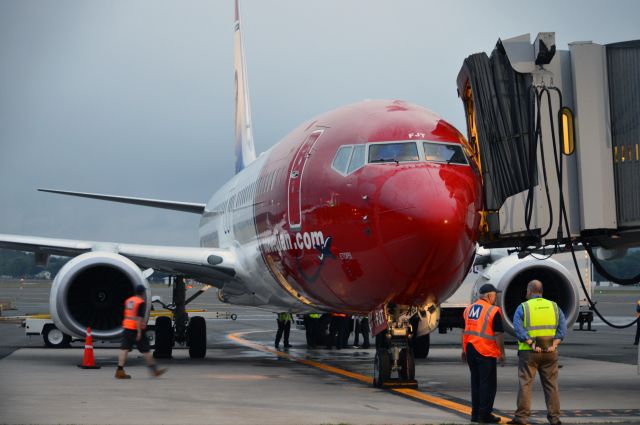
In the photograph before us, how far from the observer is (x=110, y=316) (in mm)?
18219

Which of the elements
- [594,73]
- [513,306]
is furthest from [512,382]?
[594,73]

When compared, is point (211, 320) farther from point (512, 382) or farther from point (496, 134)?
point (496, 134)

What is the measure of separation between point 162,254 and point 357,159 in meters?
7.24

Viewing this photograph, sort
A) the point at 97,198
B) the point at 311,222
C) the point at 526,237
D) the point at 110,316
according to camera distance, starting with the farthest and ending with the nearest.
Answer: the point at 97,198, the point at 110,316, the point at 311,222, the point at 526,237

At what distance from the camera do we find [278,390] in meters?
13.9

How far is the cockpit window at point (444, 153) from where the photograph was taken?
41.7 feet

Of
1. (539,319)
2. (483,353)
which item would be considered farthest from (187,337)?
(539,319)

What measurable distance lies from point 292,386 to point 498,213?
3.89 m

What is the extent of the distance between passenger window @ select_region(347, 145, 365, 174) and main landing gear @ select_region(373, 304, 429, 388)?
182 cm

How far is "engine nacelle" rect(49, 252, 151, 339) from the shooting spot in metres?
17.7

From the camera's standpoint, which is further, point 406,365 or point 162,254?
point 162,254

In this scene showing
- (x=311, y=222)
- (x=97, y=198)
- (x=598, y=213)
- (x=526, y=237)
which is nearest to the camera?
(x=598, y=213)

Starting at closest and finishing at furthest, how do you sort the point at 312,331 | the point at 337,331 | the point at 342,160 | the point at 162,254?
the point at 342,160 < the point at 162,254 < the point at 337,331 < the point at 312,331

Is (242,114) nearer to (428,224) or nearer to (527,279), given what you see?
(527,279)
